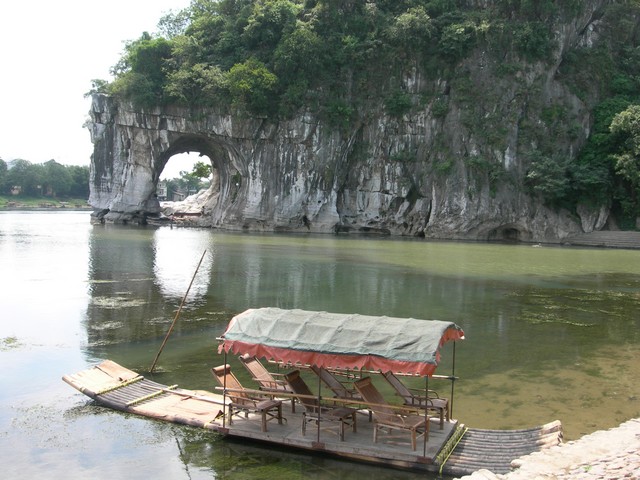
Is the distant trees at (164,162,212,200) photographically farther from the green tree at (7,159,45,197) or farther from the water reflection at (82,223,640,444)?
the water reflection at (82,223,640,444)

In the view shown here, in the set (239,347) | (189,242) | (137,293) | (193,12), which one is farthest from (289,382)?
(193,12)

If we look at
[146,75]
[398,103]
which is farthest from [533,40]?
[146,75]


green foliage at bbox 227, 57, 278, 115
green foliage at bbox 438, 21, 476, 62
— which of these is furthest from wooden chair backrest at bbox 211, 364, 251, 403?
green foliage at bbox 438, 21, 476, 62

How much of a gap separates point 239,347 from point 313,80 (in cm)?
4819

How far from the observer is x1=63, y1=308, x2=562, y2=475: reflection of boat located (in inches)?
317

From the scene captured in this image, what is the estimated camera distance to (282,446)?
8680 mm

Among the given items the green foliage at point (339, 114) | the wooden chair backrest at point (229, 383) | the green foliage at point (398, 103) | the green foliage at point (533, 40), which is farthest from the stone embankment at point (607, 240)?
the wooden chair backrest at point (229, 383)

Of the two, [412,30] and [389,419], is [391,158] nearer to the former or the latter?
[412,30]

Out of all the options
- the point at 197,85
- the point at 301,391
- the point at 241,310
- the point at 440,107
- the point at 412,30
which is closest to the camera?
the point at 301,391

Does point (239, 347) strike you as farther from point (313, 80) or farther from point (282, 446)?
point (313, 80)

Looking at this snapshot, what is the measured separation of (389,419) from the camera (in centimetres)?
862

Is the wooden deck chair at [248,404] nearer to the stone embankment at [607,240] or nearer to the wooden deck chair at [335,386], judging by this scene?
the wooden deck chair at [335,386]

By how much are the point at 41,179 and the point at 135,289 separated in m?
99.6

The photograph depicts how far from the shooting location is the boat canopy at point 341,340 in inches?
331
